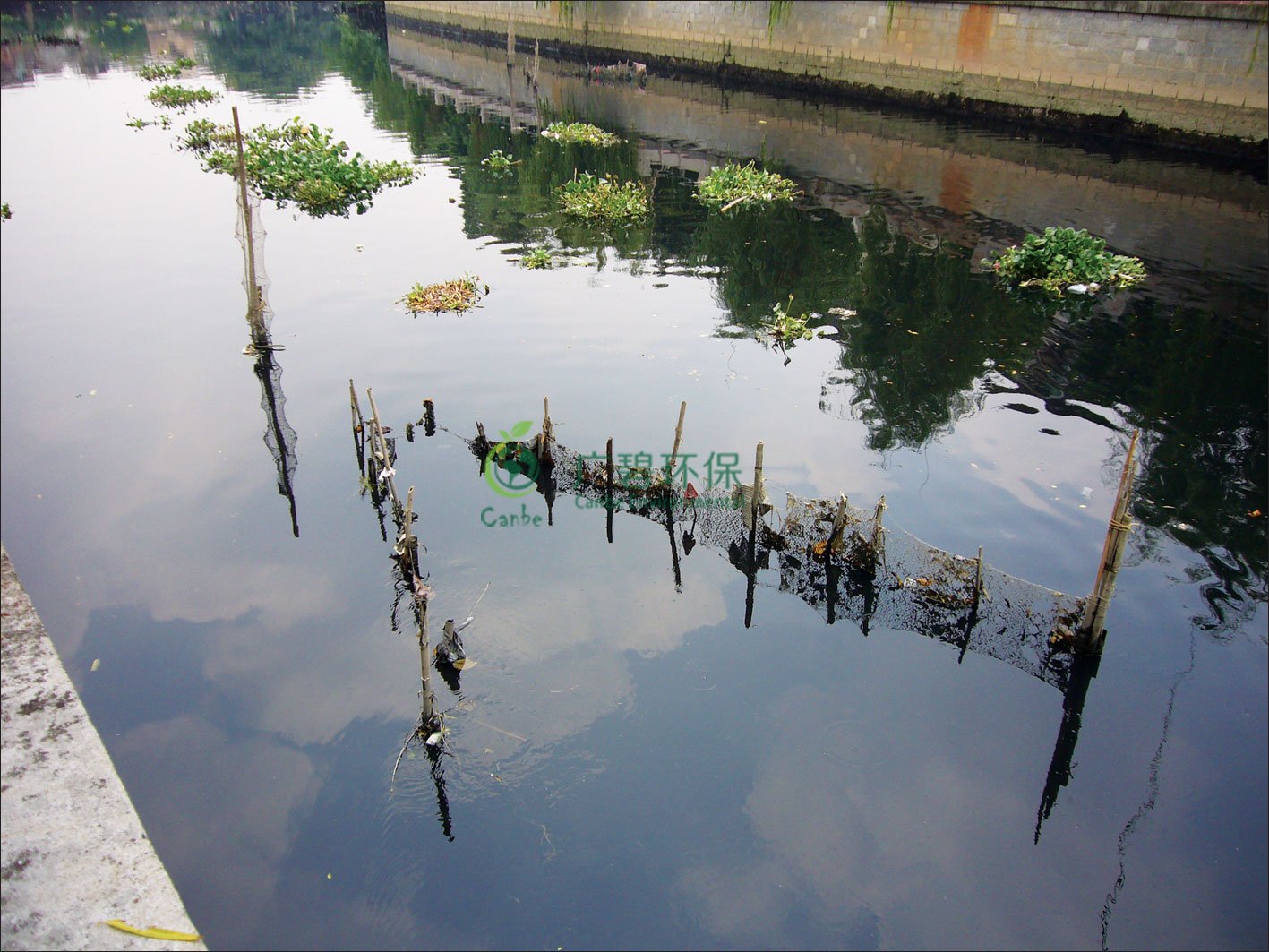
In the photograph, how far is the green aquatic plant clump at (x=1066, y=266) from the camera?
2239 centimetres

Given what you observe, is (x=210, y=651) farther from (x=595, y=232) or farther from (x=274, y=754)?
(x=595, y=232)

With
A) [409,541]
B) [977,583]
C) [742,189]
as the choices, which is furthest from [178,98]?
[977,583]

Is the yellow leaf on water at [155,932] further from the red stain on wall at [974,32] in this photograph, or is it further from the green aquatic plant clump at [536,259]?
the red stain on wall at [974,32]

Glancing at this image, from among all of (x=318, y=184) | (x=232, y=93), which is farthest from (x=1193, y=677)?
(x=232, y=93)

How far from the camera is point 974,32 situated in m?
38.7

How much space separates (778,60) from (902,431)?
3926 centimetres

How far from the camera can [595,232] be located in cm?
2736

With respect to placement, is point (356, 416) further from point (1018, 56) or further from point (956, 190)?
point (1018, 56)

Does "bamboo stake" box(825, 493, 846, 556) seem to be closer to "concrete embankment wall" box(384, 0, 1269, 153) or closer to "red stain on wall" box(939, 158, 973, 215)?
"red stain on wall" box(939, 158, 973, 215)

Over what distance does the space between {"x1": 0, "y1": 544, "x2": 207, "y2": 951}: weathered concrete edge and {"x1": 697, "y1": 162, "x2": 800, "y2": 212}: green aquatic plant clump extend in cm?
2437

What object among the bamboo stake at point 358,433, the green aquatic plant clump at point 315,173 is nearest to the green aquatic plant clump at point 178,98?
the green aquatic plant clump at point 315,173

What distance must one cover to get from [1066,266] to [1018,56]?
66.7 ft

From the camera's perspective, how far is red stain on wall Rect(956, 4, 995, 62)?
3800 cm

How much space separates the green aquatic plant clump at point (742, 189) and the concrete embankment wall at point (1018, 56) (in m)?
14.8
